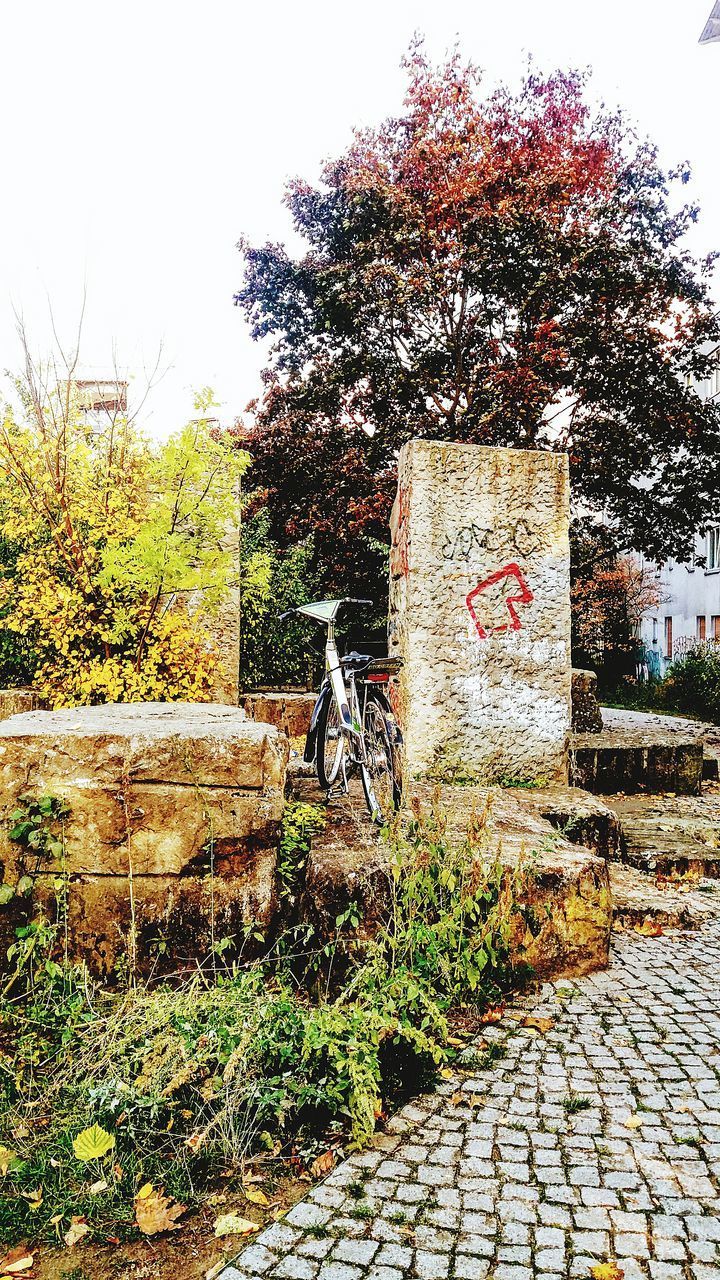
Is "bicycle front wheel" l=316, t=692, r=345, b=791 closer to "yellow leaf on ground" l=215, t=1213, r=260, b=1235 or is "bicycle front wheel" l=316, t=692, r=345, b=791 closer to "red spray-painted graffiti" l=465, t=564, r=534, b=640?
"red spray-painted graffiti" l=465, t=564, r=534, b=640

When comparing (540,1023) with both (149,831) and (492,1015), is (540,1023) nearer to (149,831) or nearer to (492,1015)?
(492,1015)

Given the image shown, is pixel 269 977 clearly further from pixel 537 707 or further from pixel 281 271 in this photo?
pixel 281 271

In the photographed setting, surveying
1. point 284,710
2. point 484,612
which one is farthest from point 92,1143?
point 284,710

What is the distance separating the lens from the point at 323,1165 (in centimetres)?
266

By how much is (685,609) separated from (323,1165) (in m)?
24.3

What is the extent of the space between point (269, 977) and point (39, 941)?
0.98 metres

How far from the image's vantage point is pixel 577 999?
12.1 feet

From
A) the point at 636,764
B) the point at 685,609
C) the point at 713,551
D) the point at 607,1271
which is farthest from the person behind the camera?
the point at 685,609

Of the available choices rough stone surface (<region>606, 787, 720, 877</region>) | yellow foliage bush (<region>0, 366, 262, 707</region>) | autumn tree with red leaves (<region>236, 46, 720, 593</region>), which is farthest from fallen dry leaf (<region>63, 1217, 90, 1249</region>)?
autumn tree with red leaves (<region>236, 46, 720, 593</region>)

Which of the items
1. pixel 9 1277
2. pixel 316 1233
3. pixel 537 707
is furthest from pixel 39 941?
pixel 537 707

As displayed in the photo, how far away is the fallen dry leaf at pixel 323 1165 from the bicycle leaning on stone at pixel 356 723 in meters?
2.03

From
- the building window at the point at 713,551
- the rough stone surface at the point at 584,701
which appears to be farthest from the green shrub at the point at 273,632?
the building window at the point at 713,551

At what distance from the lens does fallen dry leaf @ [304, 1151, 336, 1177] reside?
264cm

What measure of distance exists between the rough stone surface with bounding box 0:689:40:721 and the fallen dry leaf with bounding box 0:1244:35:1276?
4.71 m
